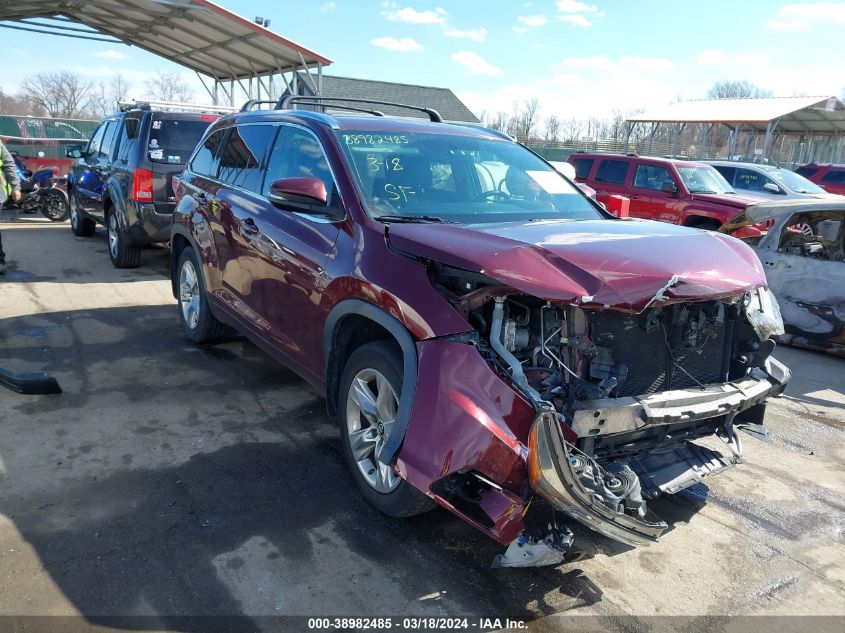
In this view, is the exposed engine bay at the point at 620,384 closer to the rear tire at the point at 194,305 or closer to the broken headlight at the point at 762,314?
the broken headlight at the point at 762,314

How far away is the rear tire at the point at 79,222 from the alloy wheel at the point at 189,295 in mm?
6487

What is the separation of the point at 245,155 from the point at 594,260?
3166 mm

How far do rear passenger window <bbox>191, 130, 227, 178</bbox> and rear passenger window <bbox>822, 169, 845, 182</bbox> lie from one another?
21.3 meters

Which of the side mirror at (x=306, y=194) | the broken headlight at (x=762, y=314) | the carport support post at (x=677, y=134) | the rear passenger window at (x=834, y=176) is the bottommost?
the broken headlight at (x=762, y=314)

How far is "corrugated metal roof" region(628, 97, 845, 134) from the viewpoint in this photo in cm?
2642

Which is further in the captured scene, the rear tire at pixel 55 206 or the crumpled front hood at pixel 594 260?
the rear tire at pixel 55 206

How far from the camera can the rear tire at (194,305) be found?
5.57m

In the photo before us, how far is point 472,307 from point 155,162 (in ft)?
22.0

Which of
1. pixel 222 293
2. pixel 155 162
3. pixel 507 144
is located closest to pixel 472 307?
pixel 507 144

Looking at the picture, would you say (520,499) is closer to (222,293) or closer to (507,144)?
(507,144)

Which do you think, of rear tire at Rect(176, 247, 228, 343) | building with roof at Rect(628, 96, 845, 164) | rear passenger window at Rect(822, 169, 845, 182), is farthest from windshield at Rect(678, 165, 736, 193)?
building with roof at Rect(628, 96, 845, 164)

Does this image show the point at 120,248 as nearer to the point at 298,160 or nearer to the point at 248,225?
the point at 248,225

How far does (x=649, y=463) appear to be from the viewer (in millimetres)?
3047

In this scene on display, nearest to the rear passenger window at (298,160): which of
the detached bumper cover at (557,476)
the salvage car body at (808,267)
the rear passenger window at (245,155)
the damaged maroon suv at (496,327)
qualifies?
the damaged maroon suv at (496,327)
